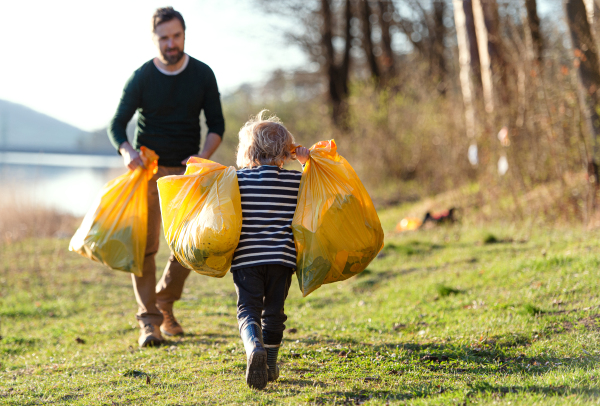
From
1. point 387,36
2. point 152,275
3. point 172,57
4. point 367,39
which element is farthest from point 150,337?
point 387,36

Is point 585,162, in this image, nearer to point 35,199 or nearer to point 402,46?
point 35,199

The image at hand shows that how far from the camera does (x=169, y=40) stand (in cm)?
391

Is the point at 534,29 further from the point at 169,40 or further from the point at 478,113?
the point at 169,40

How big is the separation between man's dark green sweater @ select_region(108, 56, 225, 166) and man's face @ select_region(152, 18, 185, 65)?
5.1 inches

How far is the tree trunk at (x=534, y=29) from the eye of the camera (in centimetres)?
812

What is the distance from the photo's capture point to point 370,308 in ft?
17.1

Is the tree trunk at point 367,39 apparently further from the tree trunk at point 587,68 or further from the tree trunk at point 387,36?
the tree trunk at point 587,68

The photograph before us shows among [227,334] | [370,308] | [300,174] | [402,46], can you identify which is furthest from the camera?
[402,46]

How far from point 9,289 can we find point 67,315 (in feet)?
4.90

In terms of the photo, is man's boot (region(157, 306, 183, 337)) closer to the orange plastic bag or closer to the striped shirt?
the orange plastic bag

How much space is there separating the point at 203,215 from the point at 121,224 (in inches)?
45.4

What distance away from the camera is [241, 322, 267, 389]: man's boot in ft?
8.96

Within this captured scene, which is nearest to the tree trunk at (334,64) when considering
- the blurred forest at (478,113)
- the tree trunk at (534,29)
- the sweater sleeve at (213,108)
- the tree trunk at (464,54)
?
the blurred forest at (478,113)

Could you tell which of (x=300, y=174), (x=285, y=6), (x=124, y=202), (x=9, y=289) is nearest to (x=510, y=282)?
(x=300, y=174)
